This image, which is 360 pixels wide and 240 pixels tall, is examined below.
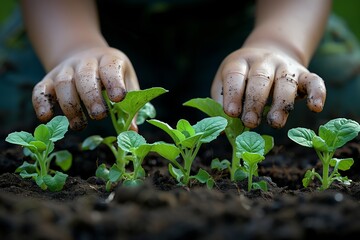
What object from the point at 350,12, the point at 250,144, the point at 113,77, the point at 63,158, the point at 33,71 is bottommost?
the point at 350,12

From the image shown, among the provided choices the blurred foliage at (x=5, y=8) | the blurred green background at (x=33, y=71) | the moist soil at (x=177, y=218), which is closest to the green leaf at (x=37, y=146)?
the moist soil at (x=177, y=218)

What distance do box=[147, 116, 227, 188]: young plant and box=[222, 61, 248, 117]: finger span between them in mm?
52

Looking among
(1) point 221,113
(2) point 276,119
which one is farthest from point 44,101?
(2) point 276,119

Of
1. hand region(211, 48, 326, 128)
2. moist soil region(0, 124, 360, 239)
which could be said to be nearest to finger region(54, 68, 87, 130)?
hand region(211, 48, 326, 128)

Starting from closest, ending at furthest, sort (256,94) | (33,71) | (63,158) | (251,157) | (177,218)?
(177,218) < (251,157) < (256,94) < (63,158) < (33,71)

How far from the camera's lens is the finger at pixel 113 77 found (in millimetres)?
1190

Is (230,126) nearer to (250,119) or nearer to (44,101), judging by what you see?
(250,119)

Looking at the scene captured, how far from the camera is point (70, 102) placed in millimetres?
1252

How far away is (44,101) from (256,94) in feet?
1.52

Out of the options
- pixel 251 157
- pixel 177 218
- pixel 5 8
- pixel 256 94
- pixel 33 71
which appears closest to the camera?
pixel 177 218

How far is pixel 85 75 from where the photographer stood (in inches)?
49.4

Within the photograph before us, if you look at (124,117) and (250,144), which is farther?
(124,117)

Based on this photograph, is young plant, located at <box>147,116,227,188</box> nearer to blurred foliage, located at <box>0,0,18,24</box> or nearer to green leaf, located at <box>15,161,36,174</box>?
green leaf, located at <box>15,161,36,174</box>

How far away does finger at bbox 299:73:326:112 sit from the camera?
47.2 inches
